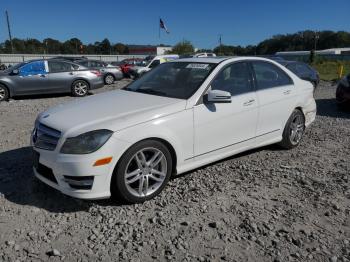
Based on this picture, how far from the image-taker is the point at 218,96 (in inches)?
171

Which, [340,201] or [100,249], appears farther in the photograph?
[340,201]

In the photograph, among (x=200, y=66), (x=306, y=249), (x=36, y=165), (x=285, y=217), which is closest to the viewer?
(x=306, y=249)

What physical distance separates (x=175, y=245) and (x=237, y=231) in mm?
646

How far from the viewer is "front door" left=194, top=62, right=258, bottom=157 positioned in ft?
14.4

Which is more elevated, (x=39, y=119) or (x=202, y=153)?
(x=39, y=119)

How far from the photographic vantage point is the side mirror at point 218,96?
434cm

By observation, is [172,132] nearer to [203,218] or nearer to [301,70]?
[203,218]

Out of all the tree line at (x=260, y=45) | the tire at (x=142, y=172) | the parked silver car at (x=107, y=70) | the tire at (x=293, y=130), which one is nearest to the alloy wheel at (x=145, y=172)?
the tire at (x=142, y=172)

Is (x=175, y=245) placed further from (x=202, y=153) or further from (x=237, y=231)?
(x=202, y=153)

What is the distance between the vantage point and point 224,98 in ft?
14.3

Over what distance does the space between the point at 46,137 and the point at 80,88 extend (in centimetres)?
1020

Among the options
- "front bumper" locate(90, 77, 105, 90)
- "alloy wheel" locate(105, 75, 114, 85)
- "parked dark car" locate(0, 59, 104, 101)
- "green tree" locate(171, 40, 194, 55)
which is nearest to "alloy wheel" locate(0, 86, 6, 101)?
"parked dark car" locate(0, 59, 104, 101)

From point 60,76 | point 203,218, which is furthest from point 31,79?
point 203,218

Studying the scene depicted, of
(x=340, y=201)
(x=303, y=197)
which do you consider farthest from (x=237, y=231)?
(x=340, y=201)
